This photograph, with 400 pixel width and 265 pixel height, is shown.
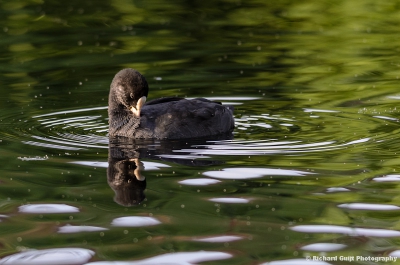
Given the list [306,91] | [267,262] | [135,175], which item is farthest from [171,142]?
[267,262]

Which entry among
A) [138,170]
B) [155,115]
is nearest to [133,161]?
[138,170]

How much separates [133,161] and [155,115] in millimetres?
1436

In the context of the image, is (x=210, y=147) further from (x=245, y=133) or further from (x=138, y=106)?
(x=138, y=106)

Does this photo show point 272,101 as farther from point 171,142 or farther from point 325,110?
point 171,142

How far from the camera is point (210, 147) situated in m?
10.3

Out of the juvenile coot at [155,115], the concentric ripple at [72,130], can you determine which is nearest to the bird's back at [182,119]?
the juvenile coot at [155,115]

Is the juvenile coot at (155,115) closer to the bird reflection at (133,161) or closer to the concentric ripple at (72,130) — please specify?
the bird reflection at (133,161)

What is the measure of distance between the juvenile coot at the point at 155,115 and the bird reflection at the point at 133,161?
146 mm

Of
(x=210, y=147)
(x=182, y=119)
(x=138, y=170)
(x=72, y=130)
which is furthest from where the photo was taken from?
(x=72, y=130)

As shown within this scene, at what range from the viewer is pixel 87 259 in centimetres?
660

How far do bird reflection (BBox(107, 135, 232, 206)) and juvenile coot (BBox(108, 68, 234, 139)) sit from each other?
15cm

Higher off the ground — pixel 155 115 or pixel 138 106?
pixel 138 106

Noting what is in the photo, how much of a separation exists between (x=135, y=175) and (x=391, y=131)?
350 centimetres

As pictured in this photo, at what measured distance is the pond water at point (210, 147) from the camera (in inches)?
275
